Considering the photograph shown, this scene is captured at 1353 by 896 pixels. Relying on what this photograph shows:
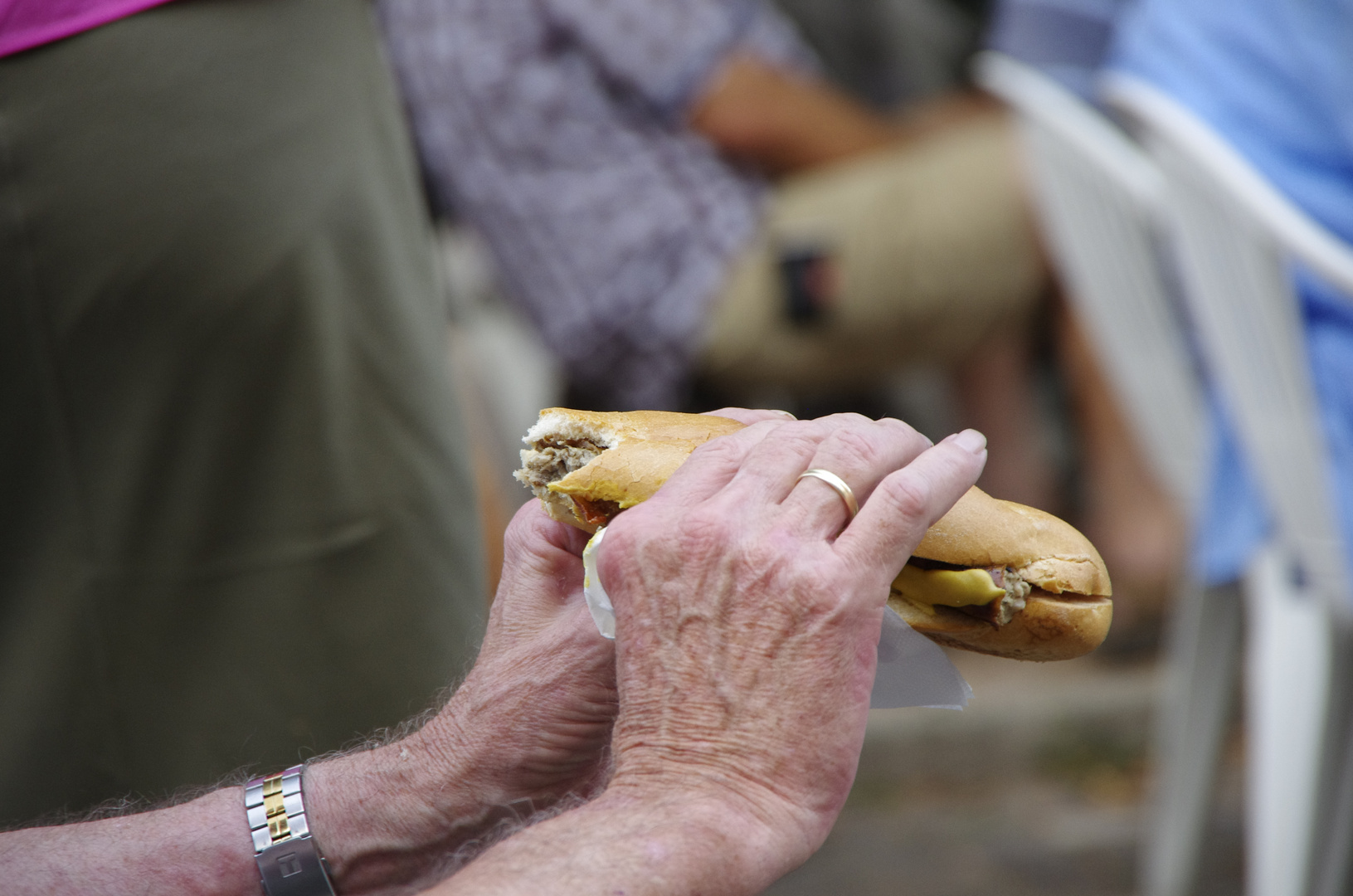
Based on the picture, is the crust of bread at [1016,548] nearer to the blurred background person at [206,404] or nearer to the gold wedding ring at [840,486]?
the gold wedding ring at [840,486]

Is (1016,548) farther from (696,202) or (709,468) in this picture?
(696,202)

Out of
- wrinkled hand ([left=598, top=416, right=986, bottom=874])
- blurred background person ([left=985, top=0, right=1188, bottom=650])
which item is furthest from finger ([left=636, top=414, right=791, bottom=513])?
blurred background person ([left=985, top=0, right=1188, bottom=650])

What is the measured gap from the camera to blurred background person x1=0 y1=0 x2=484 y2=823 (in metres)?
1.21

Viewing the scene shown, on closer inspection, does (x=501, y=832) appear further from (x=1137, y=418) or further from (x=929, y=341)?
(x=929, y=341)

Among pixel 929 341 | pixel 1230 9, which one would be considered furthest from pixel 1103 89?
pixel 929 341

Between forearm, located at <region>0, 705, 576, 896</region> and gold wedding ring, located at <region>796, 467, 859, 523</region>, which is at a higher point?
gold wedding ring, located at <region>796, 467, 859, 523</region>

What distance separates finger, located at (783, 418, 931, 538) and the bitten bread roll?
88mm

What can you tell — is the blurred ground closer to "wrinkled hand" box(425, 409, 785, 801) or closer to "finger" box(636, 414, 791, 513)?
"wrinkled hand" box(425, 409, 785, 801)

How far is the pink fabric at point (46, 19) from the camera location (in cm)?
115

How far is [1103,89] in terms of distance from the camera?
2.04m

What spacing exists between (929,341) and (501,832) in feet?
7.63

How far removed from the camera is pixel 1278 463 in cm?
190

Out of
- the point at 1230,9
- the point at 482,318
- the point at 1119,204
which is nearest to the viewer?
the point at 1230,9

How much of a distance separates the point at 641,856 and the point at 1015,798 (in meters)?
2.66
